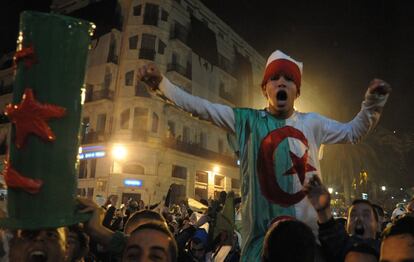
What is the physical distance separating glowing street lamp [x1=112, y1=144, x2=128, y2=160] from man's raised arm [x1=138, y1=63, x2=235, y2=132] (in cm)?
2712

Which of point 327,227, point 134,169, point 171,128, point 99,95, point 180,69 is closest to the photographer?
point 327,227

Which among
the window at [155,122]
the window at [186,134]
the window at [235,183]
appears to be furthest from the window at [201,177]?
the window at [155,122]

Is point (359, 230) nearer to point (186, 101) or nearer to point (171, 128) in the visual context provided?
point (186, 101)

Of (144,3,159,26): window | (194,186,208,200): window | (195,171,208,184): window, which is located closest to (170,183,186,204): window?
(194,186,208,200): window

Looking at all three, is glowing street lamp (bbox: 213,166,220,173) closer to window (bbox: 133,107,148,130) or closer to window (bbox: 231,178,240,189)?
window (bbox: 231,178,240,189)

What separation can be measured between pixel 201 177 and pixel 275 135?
111 ft

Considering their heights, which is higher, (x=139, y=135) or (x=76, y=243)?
(x=139, y=135)

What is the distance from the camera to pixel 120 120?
30.1 meters

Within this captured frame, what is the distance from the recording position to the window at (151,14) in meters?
31.3

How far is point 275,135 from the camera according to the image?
287 centimetres

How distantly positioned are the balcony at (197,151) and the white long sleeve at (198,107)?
1100 inches

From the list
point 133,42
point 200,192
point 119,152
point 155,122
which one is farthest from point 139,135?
point 200,192

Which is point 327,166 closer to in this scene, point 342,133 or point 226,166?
point 226,166

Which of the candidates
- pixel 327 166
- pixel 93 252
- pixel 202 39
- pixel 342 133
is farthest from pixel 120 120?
pixel 342 133
